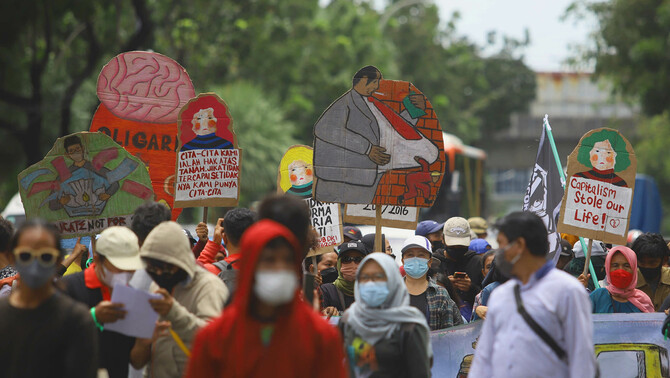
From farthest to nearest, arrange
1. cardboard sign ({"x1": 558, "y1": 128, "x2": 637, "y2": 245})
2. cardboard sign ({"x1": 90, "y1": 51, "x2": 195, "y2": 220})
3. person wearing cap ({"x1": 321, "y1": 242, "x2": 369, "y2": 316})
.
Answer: cardboard sign ({"x1": 90, "y1": 51, "x2": 195, "y2": 220}) < cardboard sign ({"x1": 558, "y1": 128, "x2": 637, "y2": 245}) < person wearing cap ({"x1": 321, "y1": 242, "x2": 369, "y2": 316})

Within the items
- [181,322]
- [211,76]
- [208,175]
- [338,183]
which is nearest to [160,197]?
[208,175]

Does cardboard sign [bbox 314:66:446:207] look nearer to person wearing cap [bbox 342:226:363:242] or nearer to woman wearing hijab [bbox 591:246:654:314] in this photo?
woman wearing hijab [bbox 591:246:654:314]

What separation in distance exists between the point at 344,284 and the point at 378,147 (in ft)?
3.19

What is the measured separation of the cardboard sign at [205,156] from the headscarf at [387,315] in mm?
2682

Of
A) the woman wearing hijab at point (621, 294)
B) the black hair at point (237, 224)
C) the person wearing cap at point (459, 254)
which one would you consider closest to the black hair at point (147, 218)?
the black hair at point (237, 224)

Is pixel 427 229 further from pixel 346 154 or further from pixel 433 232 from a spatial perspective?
pixel 346 154

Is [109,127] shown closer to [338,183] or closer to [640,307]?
[338,183]

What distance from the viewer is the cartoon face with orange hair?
7.21 m

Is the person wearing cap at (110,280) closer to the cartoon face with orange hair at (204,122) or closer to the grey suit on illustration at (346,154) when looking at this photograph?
the grey suit on illustration at (346,154)

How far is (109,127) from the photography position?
7664mm

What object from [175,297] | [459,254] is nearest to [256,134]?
[459,254]

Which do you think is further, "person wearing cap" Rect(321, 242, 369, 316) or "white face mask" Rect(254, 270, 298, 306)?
"person wearing cap" Rect(321, 242, 369, 316)

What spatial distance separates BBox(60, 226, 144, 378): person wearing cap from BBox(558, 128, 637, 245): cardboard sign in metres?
3.71

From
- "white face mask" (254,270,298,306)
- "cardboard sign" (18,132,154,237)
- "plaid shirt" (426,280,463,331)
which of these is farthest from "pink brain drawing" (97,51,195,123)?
"white face mask" (254,270,298,306)
